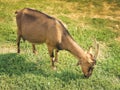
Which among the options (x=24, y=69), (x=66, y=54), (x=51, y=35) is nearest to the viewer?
(x=51, y=35)

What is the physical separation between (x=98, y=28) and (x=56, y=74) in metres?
3.75

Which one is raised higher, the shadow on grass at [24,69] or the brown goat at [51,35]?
the brown goat at [51,35]

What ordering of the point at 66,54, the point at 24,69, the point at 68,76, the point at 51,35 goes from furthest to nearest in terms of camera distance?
the point at 66,54, the point at 24,69, the point at 68,76, the point at 51,35

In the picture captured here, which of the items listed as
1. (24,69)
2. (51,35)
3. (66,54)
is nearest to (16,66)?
(24,69)

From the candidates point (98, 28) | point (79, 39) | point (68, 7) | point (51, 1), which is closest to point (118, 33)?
point (98, 28)

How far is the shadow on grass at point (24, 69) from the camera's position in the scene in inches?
403

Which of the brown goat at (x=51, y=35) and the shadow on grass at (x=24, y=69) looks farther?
the shadow on grass at (x=24, y=69)

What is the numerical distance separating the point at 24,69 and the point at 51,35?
1498mm

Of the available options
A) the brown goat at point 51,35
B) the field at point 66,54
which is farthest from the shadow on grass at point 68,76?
the brown goat at point 51,35

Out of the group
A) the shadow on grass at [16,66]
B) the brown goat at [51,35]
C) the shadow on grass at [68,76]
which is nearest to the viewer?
the brown goat at [51,35]

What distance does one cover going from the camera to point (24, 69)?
410 inches

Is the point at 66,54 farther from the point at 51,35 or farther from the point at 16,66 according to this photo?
the point at 16,66

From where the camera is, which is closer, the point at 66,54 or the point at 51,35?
the point at 51,35

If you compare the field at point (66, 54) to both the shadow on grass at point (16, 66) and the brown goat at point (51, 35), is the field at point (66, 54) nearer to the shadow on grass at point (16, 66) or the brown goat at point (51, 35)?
the shadow on grass at point (16, 66)
